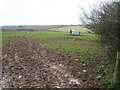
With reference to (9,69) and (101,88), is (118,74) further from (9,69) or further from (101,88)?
(9,69)

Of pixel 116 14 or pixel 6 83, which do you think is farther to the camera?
pixel 6 83

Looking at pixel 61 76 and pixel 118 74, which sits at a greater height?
pixel 118 74

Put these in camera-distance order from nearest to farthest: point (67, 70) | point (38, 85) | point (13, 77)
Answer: point (38, 85)
point (13, 77)
point (67, 70)

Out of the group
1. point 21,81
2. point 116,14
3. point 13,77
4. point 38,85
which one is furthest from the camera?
point 13,77

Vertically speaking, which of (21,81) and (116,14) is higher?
(116,14)

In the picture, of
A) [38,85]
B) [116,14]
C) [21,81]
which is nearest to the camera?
[116,14]

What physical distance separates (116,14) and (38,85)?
167 inches

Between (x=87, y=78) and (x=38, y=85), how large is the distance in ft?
7.41

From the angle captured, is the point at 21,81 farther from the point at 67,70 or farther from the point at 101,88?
the point at 101,88

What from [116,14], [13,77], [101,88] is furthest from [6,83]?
[116,14]

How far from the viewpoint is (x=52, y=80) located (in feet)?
17.8

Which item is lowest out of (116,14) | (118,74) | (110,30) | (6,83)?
(6,83)

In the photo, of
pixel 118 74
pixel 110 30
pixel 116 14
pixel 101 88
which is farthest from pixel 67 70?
pixel 116 14

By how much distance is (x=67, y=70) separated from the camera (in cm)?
662
